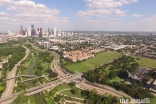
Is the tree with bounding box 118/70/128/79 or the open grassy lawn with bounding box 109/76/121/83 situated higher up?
the tree with bounding box 118/70/128/79

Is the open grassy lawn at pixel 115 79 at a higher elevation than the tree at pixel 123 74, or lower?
lower

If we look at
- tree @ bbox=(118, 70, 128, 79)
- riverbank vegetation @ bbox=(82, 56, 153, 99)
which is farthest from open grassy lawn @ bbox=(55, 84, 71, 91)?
tree @ bbox=(118, 70, 128, 79)

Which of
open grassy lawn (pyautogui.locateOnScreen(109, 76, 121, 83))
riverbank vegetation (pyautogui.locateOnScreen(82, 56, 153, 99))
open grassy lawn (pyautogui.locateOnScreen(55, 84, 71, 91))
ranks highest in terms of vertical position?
riverbank vegetation (pyautogui.locateOnScreen(82, 56, 153, 99))

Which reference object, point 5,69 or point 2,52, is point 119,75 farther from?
point 2,52

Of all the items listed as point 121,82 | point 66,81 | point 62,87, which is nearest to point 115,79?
point 121,82

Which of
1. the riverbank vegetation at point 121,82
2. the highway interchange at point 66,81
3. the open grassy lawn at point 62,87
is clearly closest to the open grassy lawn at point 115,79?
the riverbank vegetation at point 121,82

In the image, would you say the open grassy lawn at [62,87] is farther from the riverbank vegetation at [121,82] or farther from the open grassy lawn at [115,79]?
the open grassy lawn at [115,79]

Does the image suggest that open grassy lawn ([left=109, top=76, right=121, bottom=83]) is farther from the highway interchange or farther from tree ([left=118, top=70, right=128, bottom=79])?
the highway interchange

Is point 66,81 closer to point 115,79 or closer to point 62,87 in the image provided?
point 62,87

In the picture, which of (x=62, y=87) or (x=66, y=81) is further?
(x=66, y=81)

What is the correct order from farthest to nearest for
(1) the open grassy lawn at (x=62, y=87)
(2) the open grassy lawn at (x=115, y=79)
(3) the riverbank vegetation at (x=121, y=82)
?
1. (2) the open grassy lawn at (x=115, y=79)
2. (1) the open grassy lawn at (x=62, y=87)
3. (3) the riverbank vegetation at (x=121, y=82)

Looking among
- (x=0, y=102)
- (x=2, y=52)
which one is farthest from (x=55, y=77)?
(x=2, y=52)
